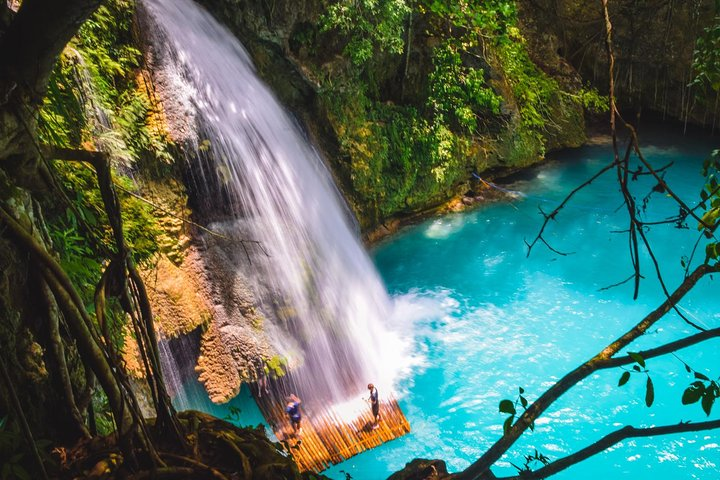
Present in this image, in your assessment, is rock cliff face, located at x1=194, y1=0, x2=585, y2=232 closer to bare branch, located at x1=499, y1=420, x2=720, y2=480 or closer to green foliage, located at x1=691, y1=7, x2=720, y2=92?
green foliage, located at x1=691, y1=7, x2=720, y2=92

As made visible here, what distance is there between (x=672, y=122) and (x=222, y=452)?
50.8 feet

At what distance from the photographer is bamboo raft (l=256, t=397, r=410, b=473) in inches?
223

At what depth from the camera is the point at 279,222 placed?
6.82 metres

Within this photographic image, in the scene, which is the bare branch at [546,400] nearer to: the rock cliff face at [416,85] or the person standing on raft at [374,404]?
the person standing on raft at [374,404]

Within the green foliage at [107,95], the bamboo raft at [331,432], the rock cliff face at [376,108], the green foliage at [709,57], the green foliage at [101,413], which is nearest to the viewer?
the green foliage at [709,57]

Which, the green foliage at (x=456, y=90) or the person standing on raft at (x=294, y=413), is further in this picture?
the green foliage at (x=456, y=90)

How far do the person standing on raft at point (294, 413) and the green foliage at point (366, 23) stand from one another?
5166mm

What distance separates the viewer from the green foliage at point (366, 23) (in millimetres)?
7898

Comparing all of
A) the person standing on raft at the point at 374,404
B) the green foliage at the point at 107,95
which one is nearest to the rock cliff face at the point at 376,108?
the green foliage at the point at 107,95

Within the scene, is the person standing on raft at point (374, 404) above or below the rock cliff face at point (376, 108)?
below

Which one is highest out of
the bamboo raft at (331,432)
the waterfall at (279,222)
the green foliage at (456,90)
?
the green foliage at (456,90)

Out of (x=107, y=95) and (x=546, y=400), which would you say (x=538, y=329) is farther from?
(x=546, y=400)

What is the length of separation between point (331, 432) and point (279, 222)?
8.45 feet

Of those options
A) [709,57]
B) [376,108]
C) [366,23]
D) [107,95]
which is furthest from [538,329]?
[107,95]
